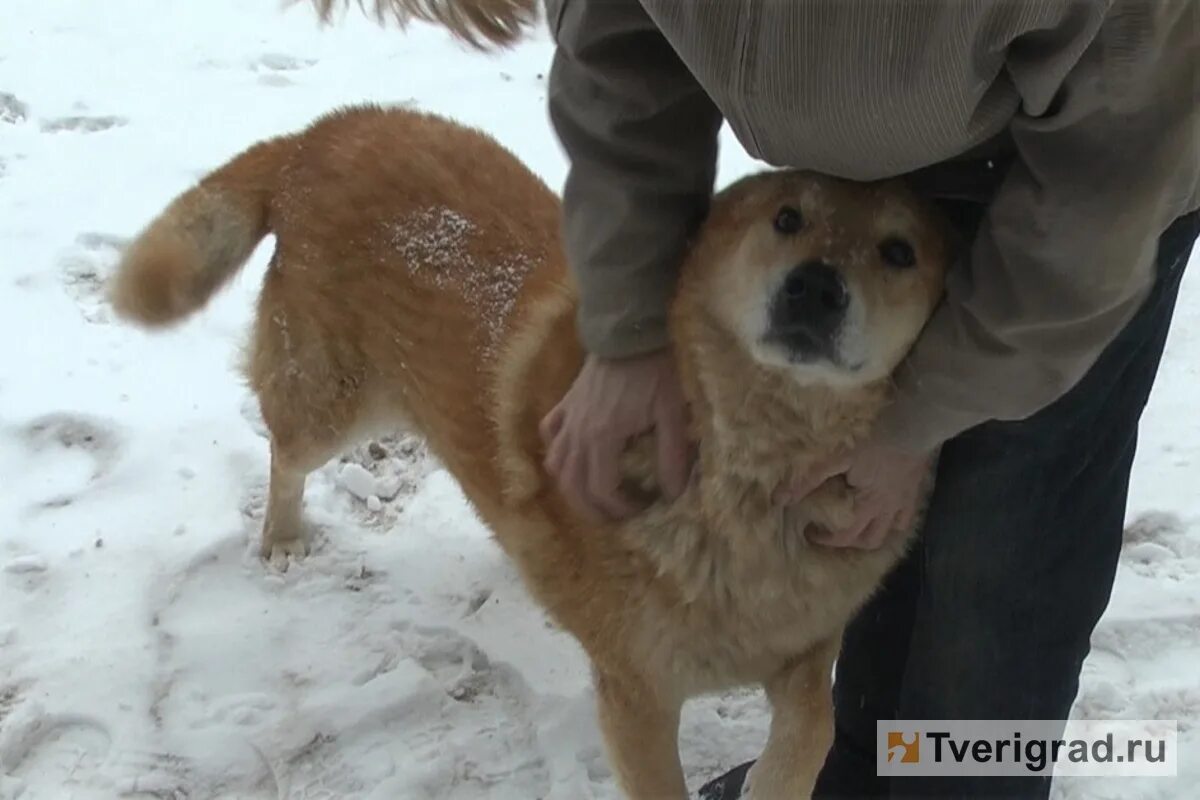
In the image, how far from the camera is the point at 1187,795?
194 cm

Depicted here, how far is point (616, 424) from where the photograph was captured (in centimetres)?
151

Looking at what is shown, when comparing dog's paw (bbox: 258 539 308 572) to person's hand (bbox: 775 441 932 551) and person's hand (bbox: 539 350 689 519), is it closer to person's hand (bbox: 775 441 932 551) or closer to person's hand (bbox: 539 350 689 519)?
person's hand (bbox: 539 350 689 519)

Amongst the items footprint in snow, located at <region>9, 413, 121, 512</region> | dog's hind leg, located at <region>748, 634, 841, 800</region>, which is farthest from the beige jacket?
footprint in snow, located at <region>9, 413, 121, 512</region>

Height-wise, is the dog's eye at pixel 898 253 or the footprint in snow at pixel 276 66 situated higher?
the footprint in snow at pixel 276 66

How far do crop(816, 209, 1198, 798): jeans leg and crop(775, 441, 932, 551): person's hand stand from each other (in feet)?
0.17

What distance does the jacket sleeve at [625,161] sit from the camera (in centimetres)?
128

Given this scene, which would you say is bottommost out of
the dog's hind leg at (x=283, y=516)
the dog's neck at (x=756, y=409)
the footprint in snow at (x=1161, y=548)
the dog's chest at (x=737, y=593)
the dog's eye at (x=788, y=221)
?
the dog's hind leg at (x=283, y=516)

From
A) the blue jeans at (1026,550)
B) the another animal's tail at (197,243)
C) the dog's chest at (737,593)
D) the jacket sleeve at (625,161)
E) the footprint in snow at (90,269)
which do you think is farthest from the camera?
the footprint in snow at (90,269)

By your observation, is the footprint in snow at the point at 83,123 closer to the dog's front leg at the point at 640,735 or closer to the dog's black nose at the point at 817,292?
the dog's front leg at the point at 640,735

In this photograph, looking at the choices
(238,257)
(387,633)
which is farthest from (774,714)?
(238,257)

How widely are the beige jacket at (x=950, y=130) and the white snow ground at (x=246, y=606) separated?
1.07 meters

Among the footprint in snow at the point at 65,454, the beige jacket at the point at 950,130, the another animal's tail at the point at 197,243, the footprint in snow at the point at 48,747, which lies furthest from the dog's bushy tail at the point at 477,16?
the footprint in snow at the point at 48,747

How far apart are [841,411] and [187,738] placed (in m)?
1.36

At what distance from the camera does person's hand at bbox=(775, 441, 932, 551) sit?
1453mm
